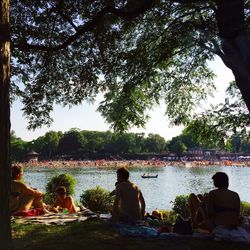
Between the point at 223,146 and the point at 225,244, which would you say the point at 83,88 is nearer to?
the point at 223,146

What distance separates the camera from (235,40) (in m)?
8.05

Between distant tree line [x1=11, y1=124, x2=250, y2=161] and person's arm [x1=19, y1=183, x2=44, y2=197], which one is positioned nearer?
person's arm [x1=19, y1=183, x2=44, y2=197]

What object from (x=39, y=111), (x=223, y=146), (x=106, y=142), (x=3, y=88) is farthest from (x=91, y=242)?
(x=106, y=142)

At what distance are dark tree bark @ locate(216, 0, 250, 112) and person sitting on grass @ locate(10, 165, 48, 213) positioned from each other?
4.65 m

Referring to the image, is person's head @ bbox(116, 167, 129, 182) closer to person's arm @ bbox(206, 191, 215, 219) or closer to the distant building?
person's arm @ bbox(206, 191, 215, 219)

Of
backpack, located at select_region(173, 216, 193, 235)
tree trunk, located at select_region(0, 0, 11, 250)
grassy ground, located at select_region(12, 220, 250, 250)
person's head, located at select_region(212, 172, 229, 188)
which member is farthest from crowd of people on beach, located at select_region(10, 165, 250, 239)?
tree trunk, located at select_region(0, 0, 11, 250)

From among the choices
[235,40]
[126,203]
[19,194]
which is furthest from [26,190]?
[235,40]

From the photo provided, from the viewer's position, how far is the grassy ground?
573 centimetres

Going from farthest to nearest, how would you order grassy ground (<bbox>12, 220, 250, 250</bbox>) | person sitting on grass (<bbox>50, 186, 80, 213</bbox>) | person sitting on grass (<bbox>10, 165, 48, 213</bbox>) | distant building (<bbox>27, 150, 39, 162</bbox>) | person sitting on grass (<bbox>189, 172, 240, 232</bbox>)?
distant building (<bbox>27, 150, 39, 162</bbox>) → person sitting on grass (<bbox>50, 186, 80, 213</bbox>) → person sitting on grass (<bbox>10, 165, 48, 213</bbox>) → person sitting on grass (<bbox>189, 172, 240, 232</bbox>) → grassy ground (<bbox>12, 220, 250, 250</bbox>)

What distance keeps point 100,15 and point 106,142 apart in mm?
136812

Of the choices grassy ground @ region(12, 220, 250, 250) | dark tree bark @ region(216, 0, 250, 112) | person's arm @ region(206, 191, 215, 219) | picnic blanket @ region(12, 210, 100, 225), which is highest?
dark tree bark @ region(216, 0, 250, 112)

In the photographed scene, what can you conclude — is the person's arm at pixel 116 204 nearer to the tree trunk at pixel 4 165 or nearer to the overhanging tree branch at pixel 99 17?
the tree trunk at pixel 4 165

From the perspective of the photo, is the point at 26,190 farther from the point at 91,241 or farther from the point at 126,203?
the point at 91,241

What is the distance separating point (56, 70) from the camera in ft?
32.9
